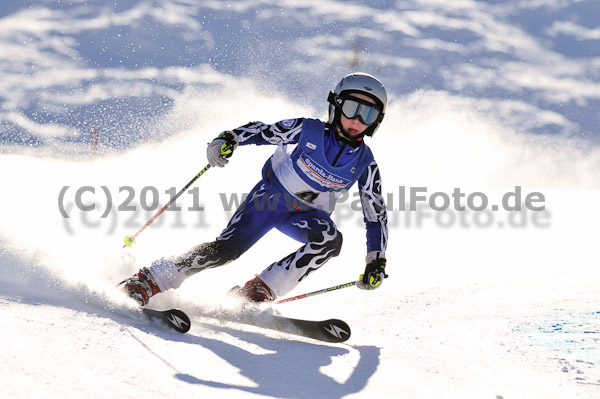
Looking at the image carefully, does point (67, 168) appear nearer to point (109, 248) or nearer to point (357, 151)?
point (109, 248)

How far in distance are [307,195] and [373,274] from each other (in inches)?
33.0

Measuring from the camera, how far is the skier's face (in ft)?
13.5

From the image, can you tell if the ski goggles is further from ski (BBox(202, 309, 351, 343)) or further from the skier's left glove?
ski (BBox(202, 309, 351, 343))

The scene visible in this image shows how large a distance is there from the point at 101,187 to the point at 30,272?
5334 millimetres

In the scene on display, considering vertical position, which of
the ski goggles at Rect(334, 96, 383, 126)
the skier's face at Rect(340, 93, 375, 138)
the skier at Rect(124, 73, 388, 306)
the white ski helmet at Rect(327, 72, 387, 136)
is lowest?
the skier at Rect(124, 73, 388, 306)

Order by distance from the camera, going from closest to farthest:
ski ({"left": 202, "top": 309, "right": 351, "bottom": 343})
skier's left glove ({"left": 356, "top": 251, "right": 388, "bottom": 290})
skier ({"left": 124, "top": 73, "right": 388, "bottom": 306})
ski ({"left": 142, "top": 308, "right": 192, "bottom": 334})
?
ski ({"left": 142, "top": 308, "right": 192, "bottom": 334}) → ski ({"left": 202, "top": 309, "right": 351, "bottom": 343}) → skier's left glove ({"left": 356, "top": 251, "right": 388, "bottom": 290}) → skier ({"left": 124, "top": 73, "right": 388, "bottom": 306})

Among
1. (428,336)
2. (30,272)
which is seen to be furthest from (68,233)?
(428,336)

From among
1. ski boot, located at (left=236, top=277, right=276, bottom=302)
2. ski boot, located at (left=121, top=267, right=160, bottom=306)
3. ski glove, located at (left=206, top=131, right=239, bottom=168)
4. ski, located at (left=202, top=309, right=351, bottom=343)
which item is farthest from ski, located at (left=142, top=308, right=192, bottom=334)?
ski glove, located at (left=206, top=131, right=239, bottom=168)

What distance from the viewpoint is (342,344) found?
3746mm

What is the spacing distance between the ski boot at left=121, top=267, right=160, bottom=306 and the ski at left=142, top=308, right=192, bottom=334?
17.1 inches

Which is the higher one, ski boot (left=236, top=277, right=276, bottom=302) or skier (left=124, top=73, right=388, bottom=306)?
skier (left=124, top=73, right=388, bottom=306)

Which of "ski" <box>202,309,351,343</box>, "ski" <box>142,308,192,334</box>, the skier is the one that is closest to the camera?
"ski" <box>142,308,192,334</box>

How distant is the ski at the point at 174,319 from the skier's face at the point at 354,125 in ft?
5.90

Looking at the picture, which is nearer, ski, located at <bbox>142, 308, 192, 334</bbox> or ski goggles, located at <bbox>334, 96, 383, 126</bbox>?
ski, located at <bbox>142, 308, 192, 334</bbox>
